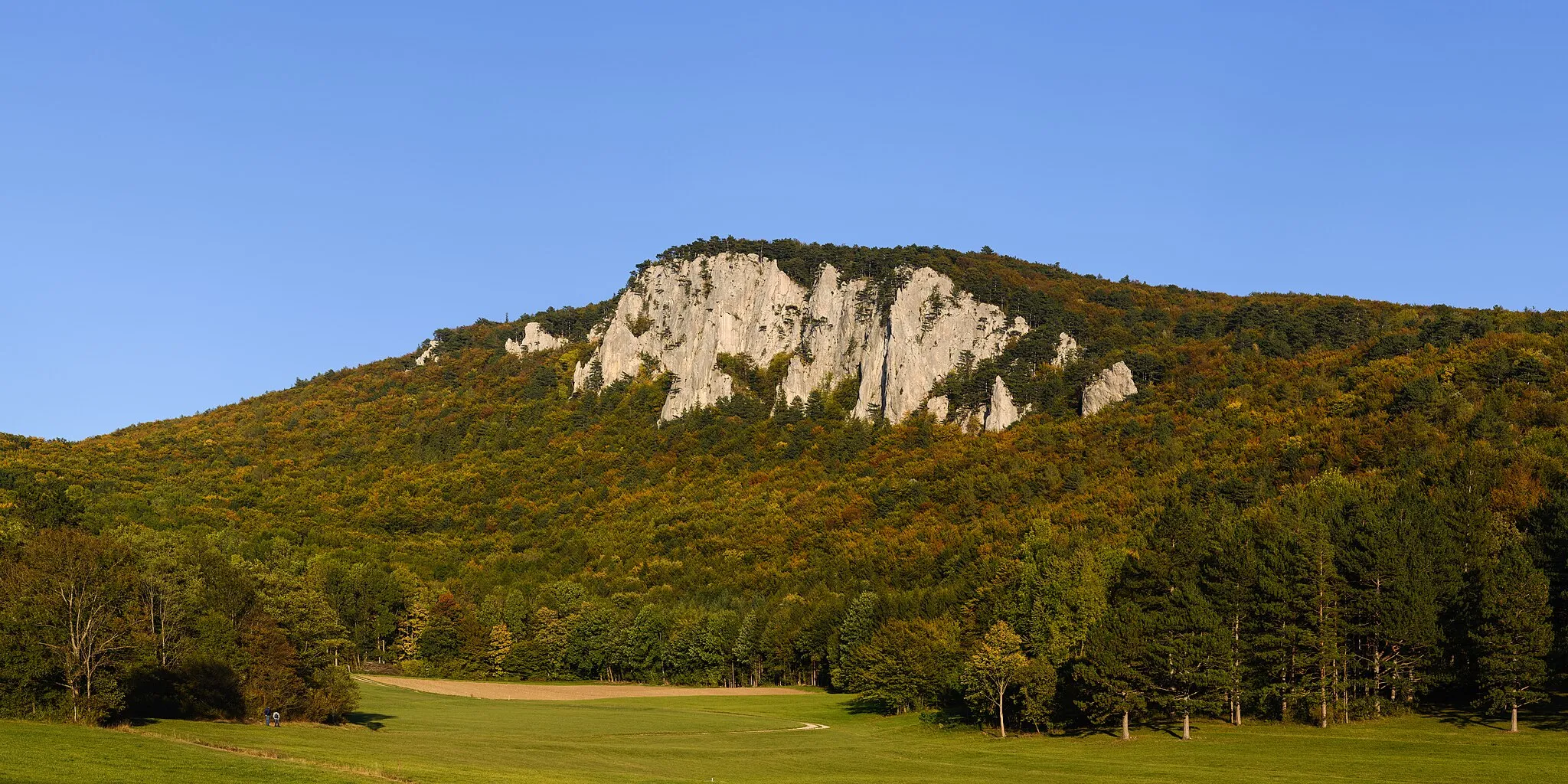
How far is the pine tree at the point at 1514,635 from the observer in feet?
188

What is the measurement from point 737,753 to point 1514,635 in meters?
38.3

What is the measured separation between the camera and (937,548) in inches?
5012

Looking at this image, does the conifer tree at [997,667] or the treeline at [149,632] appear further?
the conifer tree at [997,667]

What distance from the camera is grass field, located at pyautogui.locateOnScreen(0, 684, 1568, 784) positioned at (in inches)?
1638

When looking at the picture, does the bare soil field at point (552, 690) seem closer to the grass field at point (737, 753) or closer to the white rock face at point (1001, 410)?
the grass field at point (737, 753)

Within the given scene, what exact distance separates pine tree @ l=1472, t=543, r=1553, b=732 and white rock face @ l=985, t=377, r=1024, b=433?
112 metres

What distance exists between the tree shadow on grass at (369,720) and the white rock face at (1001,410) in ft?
368

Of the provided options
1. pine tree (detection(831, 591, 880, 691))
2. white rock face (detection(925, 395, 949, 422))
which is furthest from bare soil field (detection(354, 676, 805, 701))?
white rock face (detection(925, 395, 949, 422))

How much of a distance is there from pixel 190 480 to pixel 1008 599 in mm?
144406

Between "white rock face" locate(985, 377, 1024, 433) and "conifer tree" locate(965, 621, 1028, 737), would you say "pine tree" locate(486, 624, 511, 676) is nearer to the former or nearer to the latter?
"conifer tree" locate(965, 621, 1028, 737)

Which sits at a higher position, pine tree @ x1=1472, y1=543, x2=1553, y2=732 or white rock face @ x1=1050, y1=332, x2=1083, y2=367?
white rock face @ x1=1050, y1=332, x2=1083, y2=367

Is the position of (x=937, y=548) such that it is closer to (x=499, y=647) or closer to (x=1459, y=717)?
(x=499, y=647)

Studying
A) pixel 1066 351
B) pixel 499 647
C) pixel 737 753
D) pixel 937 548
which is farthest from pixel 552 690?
pixel 1066 351

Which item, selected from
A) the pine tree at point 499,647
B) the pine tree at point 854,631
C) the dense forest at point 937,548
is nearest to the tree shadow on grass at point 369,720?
the dense forest at point 937,548
